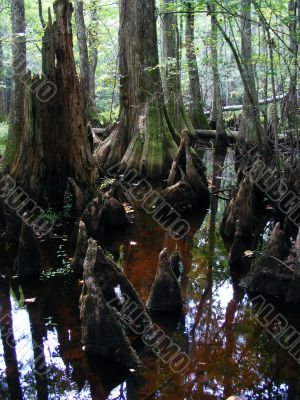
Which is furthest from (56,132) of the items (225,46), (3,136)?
(225,46)

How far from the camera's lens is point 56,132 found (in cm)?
757

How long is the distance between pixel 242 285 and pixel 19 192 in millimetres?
3872

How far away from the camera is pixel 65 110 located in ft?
24.9

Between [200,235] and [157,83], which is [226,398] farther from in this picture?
[157,83]

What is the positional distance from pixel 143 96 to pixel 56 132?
153 inches

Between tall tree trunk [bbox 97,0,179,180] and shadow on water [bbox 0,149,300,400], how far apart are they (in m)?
4.69

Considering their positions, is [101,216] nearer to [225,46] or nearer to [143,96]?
[143,96]

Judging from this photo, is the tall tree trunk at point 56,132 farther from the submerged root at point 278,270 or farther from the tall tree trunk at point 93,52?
the tall tree trunk at point 93,52

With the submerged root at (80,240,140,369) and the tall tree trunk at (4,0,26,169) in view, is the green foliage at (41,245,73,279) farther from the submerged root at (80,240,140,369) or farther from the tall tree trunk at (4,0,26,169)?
the tall tree trunk at (4,0,26,169)

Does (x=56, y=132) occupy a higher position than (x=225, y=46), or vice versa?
(x=225, y=46)

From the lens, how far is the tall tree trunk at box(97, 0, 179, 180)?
420 inches

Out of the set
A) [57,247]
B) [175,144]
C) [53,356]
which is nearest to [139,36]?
[175,144]

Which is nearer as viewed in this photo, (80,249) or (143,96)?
(80,249)

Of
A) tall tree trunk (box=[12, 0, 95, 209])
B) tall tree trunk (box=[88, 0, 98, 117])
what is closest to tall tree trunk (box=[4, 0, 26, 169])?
tall tree trunk (box=[12, 0, 95, 209])
